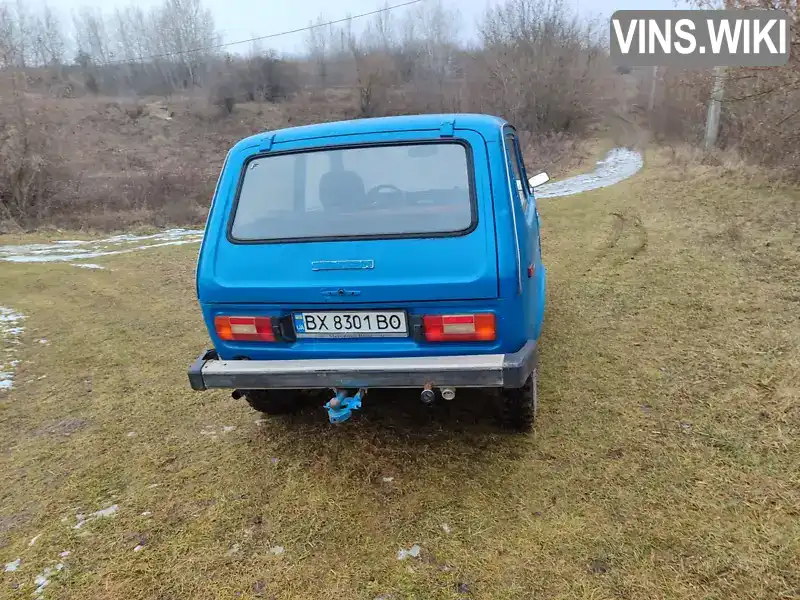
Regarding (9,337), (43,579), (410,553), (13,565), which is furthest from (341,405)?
(9,337)

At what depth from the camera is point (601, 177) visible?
1761 centimetres

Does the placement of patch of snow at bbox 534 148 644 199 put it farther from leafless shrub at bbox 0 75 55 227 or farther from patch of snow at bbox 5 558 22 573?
leafless shrub at bbox 0 75 55 227

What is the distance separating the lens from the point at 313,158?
3.09 m

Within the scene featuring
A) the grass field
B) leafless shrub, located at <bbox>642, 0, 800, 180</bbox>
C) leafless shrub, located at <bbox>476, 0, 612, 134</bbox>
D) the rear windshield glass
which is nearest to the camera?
the grass field

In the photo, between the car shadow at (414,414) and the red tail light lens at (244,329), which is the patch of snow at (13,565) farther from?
the car shadow at (414,414)

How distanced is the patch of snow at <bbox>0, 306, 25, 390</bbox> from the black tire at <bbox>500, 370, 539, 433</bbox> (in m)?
4.17

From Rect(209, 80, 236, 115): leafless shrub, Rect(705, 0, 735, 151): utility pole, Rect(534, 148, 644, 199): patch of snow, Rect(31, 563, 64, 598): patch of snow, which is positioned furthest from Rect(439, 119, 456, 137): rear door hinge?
Rect(209, 80, 236, 115): leafless shrub

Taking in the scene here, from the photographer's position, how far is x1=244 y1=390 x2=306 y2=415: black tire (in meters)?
3.51

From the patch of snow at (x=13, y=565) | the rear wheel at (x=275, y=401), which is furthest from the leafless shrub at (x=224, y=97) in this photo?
the patch of snow at (x=13, y=565)

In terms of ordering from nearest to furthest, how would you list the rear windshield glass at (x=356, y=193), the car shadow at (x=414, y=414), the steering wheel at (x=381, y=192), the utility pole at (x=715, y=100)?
the rear windshield glass at (x=356, y=193) → the steering wheel at (x=381, y=192) → the car shadow at (x=414, y=414) → the utility pole at (x=715, y=100)

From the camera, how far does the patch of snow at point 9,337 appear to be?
15.7ft

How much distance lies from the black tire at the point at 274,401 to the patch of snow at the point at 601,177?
1170 cm

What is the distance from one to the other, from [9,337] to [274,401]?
4026 mm

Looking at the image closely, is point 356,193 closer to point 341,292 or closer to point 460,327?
point 341,292
